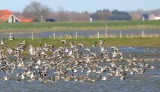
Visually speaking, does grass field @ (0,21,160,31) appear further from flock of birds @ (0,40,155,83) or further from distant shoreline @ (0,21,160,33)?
flock of birds @ (0,40,155,83)

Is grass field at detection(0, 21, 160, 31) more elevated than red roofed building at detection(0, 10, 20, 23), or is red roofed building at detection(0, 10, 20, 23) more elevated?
red roofed building at detection(0, 10, 20, 23)

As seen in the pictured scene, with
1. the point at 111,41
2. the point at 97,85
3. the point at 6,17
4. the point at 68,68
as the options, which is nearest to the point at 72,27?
the point at 6,17

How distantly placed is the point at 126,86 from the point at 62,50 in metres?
15.6

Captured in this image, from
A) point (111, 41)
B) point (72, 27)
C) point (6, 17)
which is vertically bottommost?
point (72, 27)

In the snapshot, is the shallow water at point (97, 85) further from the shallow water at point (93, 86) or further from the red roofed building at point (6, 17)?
the red roofed building at point (6, 17)

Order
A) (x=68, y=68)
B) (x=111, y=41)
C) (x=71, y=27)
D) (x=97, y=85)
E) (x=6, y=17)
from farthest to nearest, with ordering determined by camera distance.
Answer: (x=6, y=17) < (x=71, y=27) < (x=111, y=41) < (x=68, y=68) < (x=97, y=85)

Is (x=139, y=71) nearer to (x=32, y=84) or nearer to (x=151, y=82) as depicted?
(x=151, y=82)

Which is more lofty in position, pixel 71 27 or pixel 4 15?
pixel 4 15

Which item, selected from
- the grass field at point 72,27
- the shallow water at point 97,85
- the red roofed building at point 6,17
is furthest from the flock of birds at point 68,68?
the red roofed building at point 6,17

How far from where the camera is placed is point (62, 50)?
184ft

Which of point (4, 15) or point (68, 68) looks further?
point (4, 15)

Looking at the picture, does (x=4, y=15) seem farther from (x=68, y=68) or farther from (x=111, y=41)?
(x=68, y=68)

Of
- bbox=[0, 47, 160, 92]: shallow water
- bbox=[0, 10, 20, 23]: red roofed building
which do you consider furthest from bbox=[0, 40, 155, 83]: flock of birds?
bbox=[0, 10, 20, 23]: red roofed building

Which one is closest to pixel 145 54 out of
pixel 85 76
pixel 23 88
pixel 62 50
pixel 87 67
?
pixel 62 50
